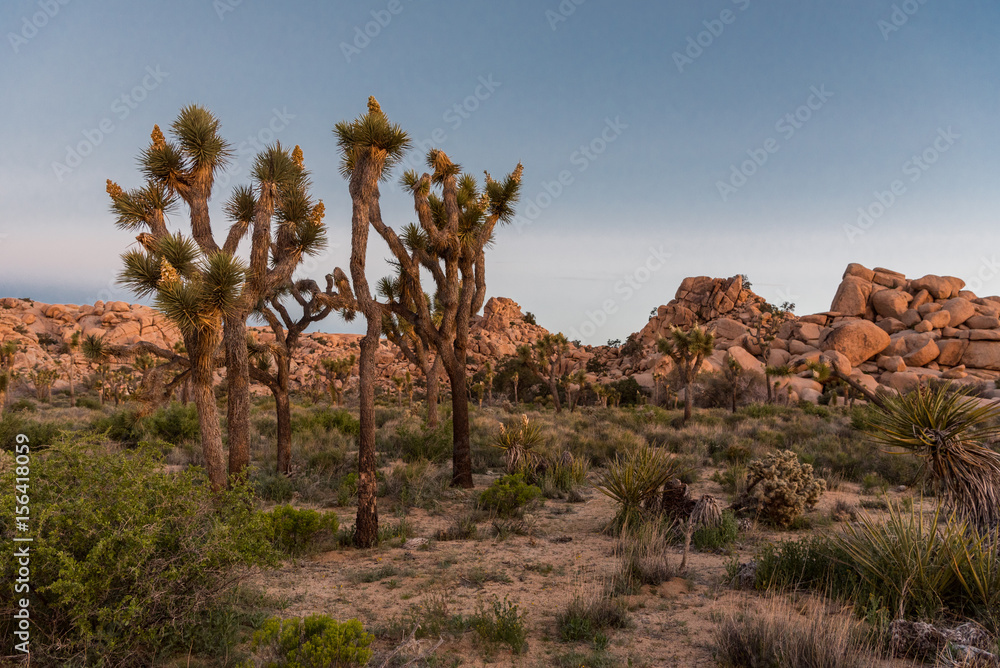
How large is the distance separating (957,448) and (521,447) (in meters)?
9.32

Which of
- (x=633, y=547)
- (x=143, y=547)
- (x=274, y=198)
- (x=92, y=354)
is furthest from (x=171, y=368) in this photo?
(x=633, y=547)

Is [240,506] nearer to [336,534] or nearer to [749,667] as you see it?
[336,534]

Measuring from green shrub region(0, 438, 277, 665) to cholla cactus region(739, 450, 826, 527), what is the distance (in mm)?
7905

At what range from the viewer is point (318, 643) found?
4.02m

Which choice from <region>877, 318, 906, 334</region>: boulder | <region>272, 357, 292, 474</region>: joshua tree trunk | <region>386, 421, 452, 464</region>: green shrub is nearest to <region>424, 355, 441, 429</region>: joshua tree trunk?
<region>386, 421, 452, 464</region>: green shrub

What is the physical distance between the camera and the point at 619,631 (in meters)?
5.49

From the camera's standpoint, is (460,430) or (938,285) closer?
(460,430)

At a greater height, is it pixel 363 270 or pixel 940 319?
pixel 940 319

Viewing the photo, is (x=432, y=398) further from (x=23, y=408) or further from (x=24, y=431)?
(x=23, y=408)

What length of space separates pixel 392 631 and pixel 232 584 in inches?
63.6

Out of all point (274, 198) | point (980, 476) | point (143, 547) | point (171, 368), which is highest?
point (274, 198)

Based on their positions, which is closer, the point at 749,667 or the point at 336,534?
the point at 749,667

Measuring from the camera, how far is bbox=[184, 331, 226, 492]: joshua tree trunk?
346 inches

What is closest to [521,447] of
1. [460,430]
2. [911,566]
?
[460,430]
